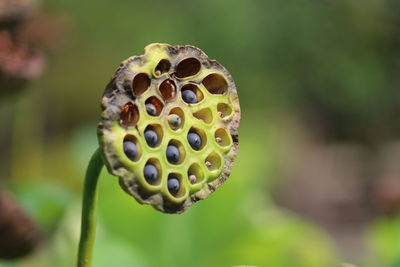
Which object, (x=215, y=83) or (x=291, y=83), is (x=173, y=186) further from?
(x=291, y=83)

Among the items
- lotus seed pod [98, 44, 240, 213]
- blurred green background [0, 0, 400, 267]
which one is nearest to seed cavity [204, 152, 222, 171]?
lotus seed pod [98, 44, 240, 213]

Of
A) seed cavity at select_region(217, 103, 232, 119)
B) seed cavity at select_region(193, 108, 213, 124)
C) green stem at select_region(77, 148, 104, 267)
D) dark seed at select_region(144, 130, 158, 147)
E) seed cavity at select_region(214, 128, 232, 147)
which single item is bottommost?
green stem at select_region(77, 148, 104, 267)

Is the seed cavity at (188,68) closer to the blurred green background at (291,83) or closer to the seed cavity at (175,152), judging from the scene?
the seed cavity at (175,152)

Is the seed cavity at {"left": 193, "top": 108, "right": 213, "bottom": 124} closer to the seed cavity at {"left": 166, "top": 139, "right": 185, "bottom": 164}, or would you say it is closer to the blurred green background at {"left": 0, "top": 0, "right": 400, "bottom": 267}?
the seed cavity at {"left": 166, "top": 139, "right": 185, "bottom": 164}

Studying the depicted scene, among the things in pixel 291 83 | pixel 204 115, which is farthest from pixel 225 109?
pixel 291 83

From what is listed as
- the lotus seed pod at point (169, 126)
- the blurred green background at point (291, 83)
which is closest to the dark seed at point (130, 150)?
the lotus seed pod at point (169, 126)
